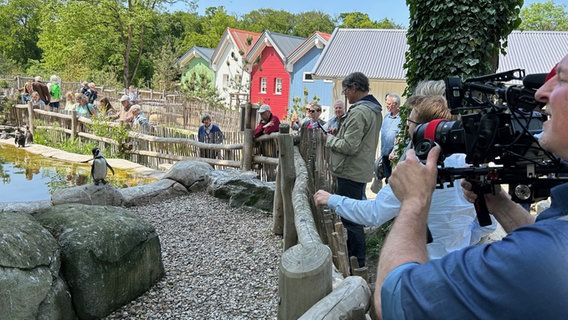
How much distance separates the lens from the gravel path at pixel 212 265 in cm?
357

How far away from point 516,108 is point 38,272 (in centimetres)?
295

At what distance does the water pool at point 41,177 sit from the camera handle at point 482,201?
719 centimetres

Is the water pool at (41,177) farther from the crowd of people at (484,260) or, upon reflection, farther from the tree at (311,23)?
the tree at (311,23)

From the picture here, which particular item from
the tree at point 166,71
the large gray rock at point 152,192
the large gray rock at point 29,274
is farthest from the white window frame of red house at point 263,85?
the large gray rock at point 29,274

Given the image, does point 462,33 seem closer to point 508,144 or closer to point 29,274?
point 508,144

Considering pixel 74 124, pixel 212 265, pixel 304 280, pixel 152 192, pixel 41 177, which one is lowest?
pixel 41 177

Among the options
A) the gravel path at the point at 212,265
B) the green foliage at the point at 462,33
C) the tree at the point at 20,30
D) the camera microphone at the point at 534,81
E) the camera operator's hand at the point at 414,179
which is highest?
the tree at the point at 20,30

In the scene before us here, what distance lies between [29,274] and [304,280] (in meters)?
2.04

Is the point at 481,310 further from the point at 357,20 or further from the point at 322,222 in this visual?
the point at 357,20

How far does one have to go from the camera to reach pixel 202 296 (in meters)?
3.78

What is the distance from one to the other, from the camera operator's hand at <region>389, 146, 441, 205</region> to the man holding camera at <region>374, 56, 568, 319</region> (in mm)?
83

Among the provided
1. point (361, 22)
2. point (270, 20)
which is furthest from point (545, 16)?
point (270, 20)

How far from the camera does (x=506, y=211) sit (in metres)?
1.50

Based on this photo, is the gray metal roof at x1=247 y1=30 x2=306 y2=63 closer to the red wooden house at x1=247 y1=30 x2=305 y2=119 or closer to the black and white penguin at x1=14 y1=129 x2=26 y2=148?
the red wooden house at x1=247 y1=30 x2=305 y2=119
